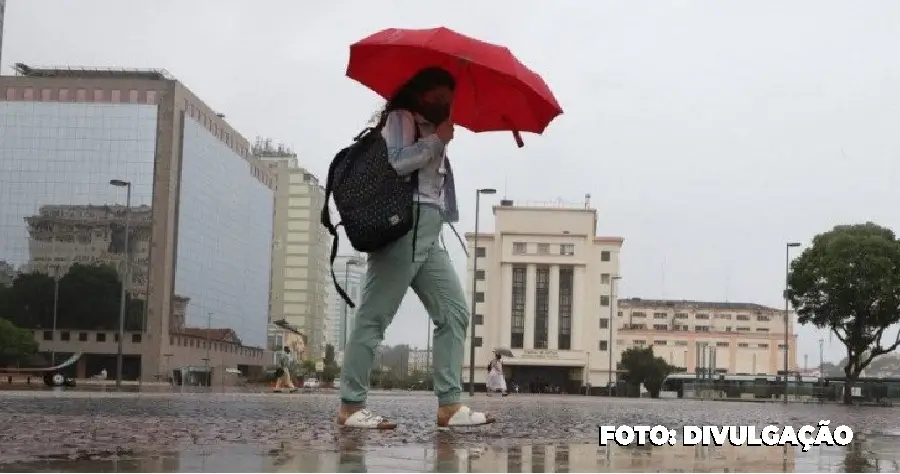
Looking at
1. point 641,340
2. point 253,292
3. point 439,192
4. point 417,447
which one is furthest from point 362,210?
point 641,340

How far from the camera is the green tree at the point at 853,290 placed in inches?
1805

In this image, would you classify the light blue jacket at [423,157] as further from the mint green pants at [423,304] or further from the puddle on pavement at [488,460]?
the puddle on pavement at [488,460]

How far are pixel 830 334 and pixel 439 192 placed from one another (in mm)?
45695

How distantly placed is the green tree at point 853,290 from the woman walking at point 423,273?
1659 inches

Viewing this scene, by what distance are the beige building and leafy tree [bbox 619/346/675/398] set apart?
24.7 m

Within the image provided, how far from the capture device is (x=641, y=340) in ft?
478


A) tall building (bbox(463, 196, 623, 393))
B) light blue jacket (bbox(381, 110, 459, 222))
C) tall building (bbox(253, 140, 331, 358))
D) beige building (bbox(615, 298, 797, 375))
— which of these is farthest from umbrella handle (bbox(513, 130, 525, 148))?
tall building (bbox(253, 140, 331, 358))

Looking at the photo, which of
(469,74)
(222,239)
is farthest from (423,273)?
(222,239)

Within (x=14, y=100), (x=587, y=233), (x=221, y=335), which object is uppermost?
(x=14, y=100)

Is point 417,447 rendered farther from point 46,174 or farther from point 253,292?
point 253,292

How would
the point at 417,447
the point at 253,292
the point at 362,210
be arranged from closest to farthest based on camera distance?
the point at 417,447 → the point at 362,210 → the point at 253,292

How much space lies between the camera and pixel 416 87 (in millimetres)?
5977

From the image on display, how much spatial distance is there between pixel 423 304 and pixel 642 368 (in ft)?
356

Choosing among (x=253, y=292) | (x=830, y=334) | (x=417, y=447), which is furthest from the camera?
(x=253, y=292)
